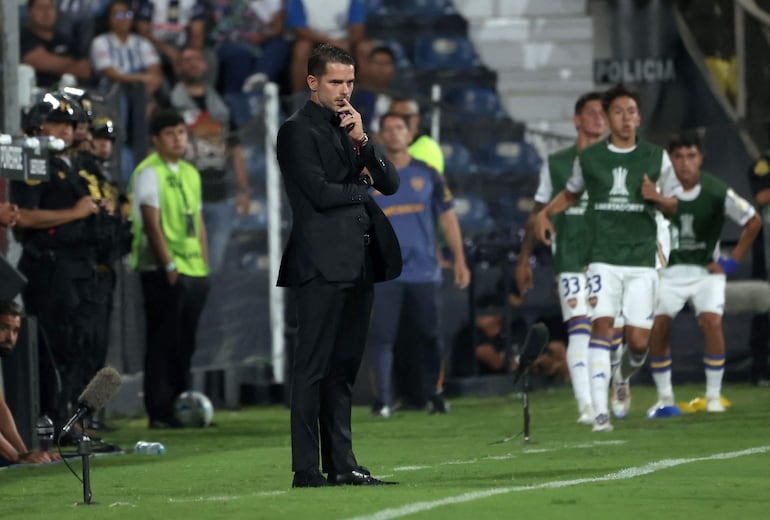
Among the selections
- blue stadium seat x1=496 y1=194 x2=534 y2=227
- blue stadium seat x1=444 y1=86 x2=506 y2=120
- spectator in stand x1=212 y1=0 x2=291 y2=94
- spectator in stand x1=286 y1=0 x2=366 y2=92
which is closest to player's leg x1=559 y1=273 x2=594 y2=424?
blue stadium seat x1=496 y1=194 x2=534 y2=227

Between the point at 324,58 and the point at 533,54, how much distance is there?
14325 mm

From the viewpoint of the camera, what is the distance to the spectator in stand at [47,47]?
19639mm

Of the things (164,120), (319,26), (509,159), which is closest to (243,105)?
(319,26)

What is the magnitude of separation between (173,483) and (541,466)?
5.66ft

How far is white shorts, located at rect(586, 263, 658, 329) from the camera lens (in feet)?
40.3

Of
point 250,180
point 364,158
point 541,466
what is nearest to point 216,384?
point 250,180

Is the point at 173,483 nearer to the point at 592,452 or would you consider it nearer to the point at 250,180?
the point at 592,452

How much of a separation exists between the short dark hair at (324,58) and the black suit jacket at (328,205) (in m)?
0.16

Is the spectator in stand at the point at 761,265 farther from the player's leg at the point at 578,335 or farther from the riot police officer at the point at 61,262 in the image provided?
the riot police officer at the point at 61,262

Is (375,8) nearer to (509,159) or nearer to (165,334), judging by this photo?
(509,159)

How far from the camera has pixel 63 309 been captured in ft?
40.0

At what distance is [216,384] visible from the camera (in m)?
16.2

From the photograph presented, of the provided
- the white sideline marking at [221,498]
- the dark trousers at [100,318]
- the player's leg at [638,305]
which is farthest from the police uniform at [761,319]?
the white sideline marking at [221,498]

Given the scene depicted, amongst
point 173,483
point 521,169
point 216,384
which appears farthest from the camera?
point 521,169
